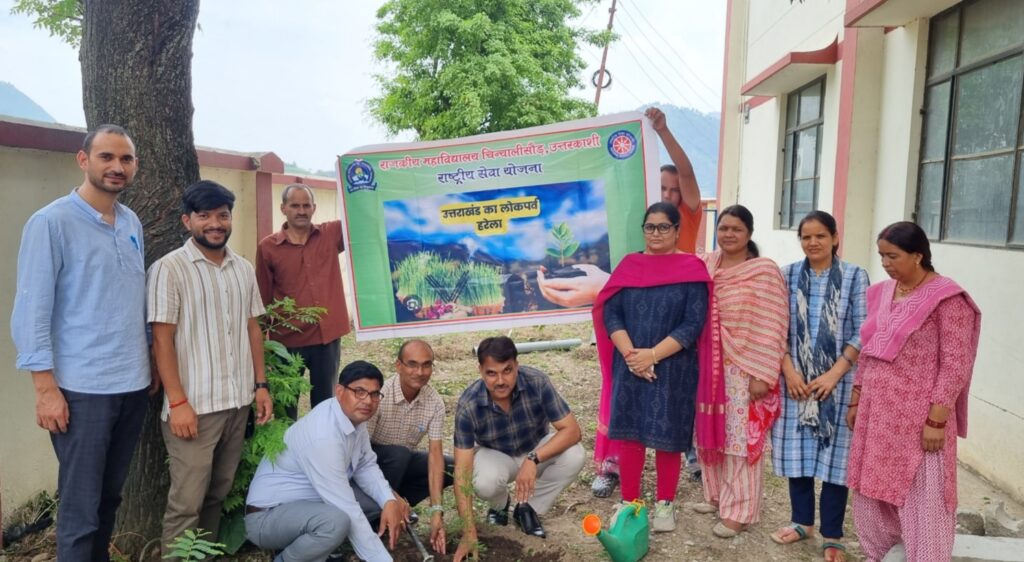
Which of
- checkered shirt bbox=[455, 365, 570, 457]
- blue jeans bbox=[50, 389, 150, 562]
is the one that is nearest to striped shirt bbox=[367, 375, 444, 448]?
checkered shirt bbox=[455, 365, 570, 457]

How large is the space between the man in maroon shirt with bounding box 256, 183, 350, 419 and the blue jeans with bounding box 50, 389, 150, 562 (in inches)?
45.7

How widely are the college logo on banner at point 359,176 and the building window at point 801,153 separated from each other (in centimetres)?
543

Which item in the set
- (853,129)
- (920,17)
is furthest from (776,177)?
(920,17)

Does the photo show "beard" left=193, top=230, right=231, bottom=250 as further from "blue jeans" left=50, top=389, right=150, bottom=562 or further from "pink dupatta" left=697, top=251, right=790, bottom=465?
"pink dupatta" left=697, top=251, right=790, bottom=465

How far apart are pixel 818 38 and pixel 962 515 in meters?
5.61

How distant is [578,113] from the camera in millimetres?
17719

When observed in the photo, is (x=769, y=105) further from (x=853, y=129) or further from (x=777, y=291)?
(x=777, y=291)

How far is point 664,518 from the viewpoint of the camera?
3.32 metres

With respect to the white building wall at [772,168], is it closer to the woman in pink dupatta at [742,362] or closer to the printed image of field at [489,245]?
the printed image of field at [489,245]

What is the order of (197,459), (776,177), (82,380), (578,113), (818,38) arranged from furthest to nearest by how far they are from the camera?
(578,113) < (776,177) < (818,38) < (197,459) < (82,380)

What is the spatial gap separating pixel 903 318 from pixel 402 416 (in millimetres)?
2207

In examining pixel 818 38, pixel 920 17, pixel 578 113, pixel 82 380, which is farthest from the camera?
pixel 578 113

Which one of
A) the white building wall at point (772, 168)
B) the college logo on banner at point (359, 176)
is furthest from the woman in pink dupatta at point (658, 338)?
the white building wall at point (772, 168)

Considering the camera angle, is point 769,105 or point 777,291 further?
point 769,105
